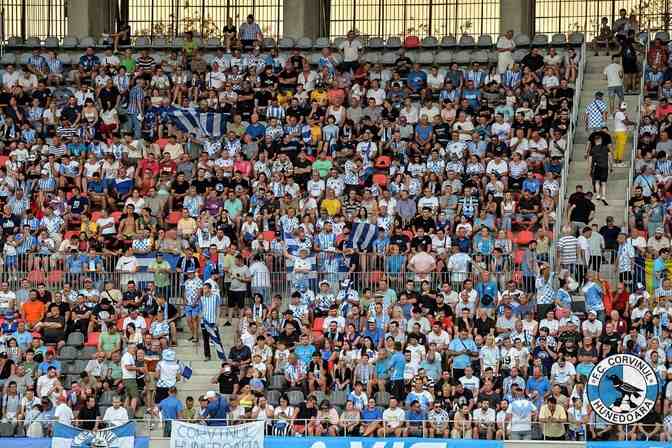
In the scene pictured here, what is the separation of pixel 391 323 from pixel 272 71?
11.2 metres

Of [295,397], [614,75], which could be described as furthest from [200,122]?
[295,397]

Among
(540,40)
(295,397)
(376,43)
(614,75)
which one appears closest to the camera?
(295,397)

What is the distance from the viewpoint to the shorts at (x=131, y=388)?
33812mm

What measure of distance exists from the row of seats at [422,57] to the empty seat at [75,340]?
38.8 feet

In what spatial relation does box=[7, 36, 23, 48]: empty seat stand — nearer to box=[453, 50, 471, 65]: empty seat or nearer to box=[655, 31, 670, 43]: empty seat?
box=[453, 50, 471, 65]: empty seat

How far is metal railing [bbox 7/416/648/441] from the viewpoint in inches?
1227

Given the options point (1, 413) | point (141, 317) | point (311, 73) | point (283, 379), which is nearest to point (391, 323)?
point (283, 379)

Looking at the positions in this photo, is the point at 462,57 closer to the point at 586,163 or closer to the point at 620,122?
the point at 586,163

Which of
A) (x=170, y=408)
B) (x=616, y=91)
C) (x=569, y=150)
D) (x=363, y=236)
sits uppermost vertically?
(x=616, y=91)

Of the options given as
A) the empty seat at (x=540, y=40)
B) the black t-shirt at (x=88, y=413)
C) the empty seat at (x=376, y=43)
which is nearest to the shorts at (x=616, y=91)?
the empty seat at (x=540, y=40)

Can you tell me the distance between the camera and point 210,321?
35.5m

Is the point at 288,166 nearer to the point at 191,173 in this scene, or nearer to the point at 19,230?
the point at 191,173

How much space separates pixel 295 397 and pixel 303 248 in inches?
176

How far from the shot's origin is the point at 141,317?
35219 millimetres
